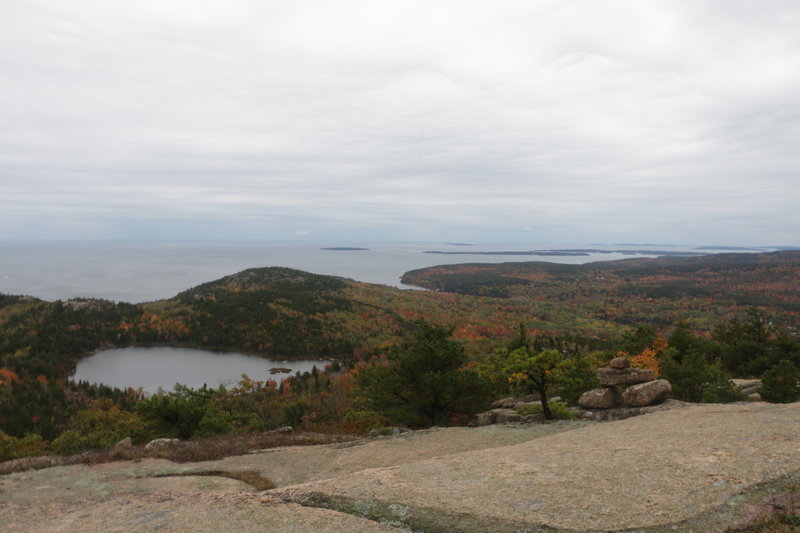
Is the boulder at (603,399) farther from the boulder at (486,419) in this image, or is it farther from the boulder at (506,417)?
the boulder at (486,419)

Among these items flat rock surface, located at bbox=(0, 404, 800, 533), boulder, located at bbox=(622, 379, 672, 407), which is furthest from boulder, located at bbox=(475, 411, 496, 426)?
flat rock surface, located at bbox=(0, 404, 800, 533)

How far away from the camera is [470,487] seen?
1055cm

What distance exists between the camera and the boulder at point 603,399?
893 inches

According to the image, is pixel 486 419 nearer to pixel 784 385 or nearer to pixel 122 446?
pixel 784 385

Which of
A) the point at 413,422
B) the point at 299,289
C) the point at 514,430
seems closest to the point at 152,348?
the point at 299,289

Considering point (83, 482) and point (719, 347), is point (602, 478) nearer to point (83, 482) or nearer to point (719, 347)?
point (83, 482)

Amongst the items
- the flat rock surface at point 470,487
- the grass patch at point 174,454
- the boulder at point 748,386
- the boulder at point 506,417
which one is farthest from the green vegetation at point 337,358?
the flat rock surface at point 470,487

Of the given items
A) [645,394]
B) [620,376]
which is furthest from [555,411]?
[645,394]

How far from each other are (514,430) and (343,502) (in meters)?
11.2

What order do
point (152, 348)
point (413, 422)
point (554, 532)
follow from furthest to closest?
1. point (152, 348)
2. point (413, 422)
3. point (554, 532)

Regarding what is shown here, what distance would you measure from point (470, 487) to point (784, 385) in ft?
80.6

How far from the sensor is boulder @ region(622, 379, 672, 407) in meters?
21.9

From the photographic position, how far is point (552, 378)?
2281 centimetres

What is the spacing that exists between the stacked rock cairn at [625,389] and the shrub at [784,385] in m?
7.15
